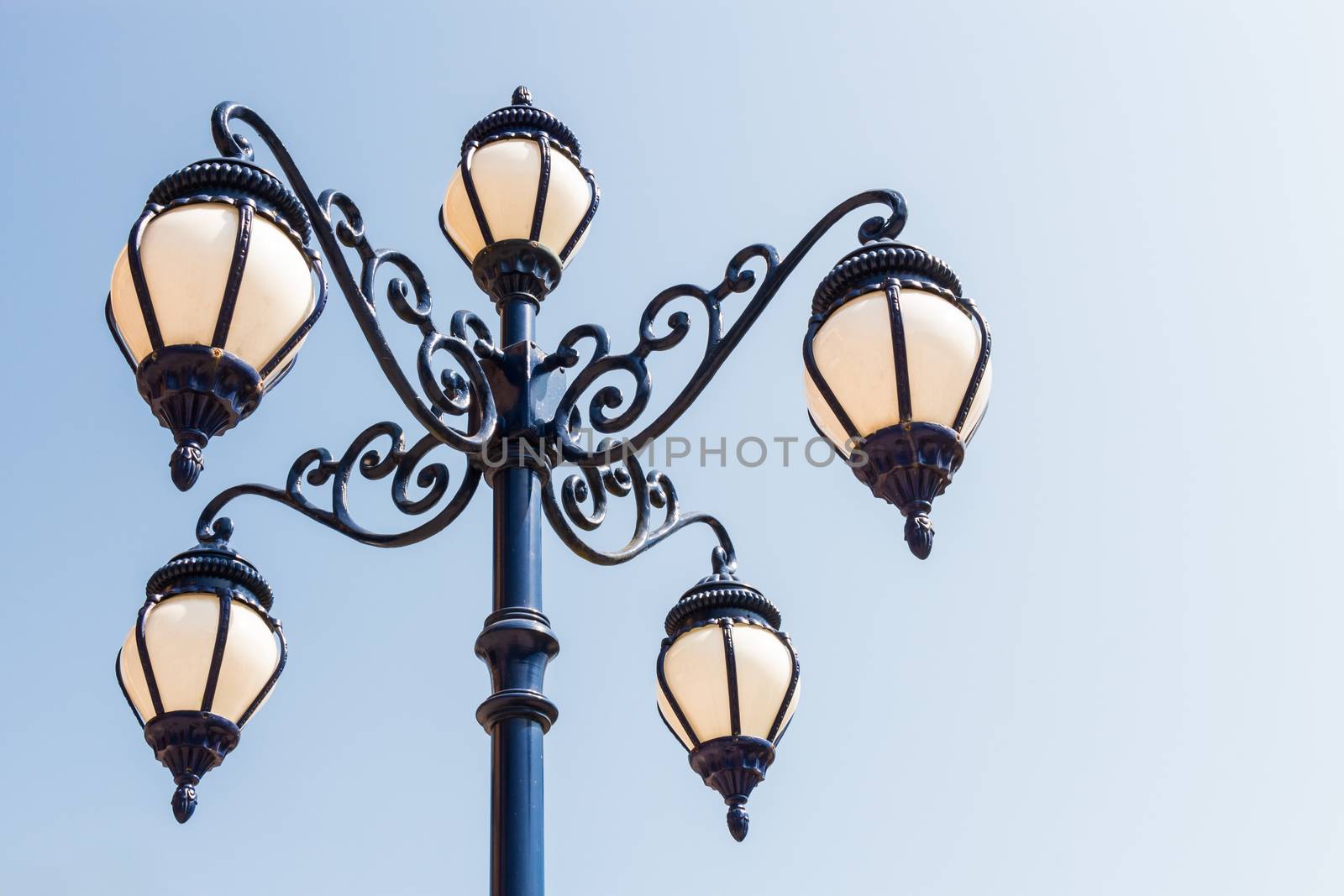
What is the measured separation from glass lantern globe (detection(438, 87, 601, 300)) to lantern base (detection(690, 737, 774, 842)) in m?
1.67

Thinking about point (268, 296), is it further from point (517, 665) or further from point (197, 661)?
point (197, 661)

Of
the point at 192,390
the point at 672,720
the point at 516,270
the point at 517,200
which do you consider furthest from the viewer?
the point at 672,720

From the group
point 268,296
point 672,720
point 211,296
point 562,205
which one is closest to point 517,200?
point 562,205

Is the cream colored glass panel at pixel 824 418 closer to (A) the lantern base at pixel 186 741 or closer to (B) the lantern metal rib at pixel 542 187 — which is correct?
(B) the lantern metal rib at pixel 542 187

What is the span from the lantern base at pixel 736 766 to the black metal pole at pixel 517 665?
1.38 meters

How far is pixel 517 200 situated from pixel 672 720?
1.90 metres

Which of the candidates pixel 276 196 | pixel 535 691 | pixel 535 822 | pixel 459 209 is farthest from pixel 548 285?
pixel 535 822

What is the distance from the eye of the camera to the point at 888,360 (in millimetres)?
3771

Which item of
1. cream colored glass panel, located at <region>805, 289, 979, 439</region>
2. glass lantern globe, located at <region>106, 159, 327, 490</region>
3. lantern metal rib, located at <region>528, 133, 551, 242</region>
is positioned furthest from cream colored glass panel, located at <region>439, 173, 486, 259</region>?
cream colored glass panel, located at <region>805, 289, 979, 439</region>

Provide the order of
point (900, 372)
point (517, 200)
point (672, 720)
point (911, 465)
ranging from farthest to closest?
point (672, 720)
point (517, 200)
point (900, 372)
point (911, 465)

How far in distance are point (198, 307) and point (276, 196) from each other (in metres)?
0.44

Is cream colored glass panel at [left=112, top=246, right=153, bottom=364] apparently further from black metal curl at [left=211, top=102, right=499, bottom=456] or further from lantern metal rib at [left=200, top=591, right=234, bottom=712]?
lantern metal rib at [left=200, top=591, right=234, bottom=712]

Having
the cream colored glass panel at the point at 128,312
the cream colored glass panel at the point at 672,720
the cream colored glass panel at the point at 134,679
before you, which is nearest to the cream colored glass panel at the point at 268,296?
the cream colored glass panel at the point at 128,312

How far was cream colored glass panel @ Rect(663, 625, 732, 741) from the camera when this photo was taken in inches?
201
